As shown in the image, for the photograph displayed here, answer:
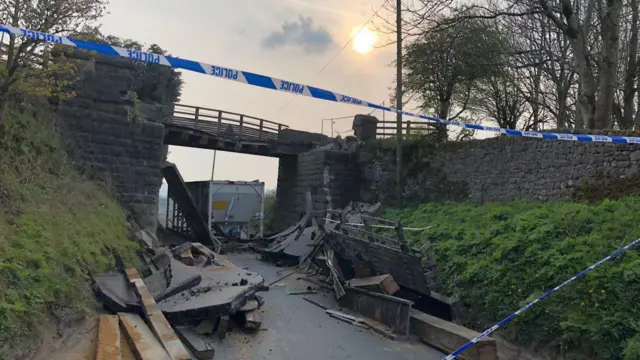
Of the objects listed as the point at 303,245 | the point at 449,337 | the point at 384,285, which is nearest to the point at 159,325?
the point at 384,285

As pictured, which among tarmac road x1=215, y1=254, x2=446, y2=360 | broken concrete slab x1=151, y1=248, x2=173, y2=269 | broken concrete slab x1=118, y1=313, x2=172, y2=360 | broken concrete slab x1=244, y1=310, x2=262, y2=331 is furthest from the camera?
broken concrete slab x1=151, y1=248, x2=173, y2=269

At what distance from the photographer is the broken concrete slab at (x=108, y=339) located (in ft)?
13.0

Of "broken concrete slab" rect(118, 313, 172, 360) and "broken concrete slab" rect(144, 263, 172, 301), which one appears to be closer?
"broken concrete slab" rect(118, 313, 172, 360)

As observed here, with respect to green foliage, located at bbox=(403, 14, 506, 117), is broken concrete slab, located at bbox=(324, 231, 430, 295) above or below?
below

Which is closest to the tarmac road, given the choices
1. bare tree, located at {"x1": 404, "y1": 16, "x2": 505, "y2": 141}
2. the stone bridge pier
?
the stone bridge pier

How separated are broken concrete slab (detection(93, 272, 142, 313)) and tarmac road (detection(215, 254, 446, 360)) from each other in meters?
1.28

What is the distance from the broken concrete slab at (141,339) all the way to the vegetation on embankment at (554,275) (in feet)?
14.8

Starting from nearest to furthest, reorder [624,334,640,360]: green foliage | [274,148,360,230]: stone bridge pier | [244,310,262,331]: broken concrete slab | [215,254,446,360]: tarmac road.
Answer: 1. [624,334,640,360]: green foliage
2. [215,254,446,360]: tarmac road
3. [244,310,262,331]: broken concrete slab
4. [274,148,360,230]: stone bridge pier

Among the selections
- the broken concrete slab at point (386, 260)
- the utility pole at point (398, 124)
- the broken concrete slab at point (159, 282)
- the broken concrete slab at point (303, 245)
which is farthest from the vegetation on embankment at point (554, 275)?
the utility pole at point (398, 124)

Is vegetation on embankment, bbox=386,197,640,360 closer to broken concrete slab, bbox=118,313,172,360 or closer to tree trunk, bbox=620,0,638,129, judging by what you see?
broken concrete slab, bbox=118,313,172,360

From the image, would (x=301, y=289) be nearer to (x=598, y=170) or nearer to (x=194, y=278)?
(x=194, y=278)

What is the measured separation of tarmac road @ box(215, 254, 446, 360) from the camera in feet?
19.2

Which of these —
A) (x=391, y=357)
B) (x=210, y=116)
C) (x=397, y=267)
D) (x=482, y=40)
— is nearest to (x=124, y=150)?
(x=397, y=267)

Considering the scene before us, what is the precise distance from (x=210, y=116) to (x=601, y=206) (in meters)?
16.3
